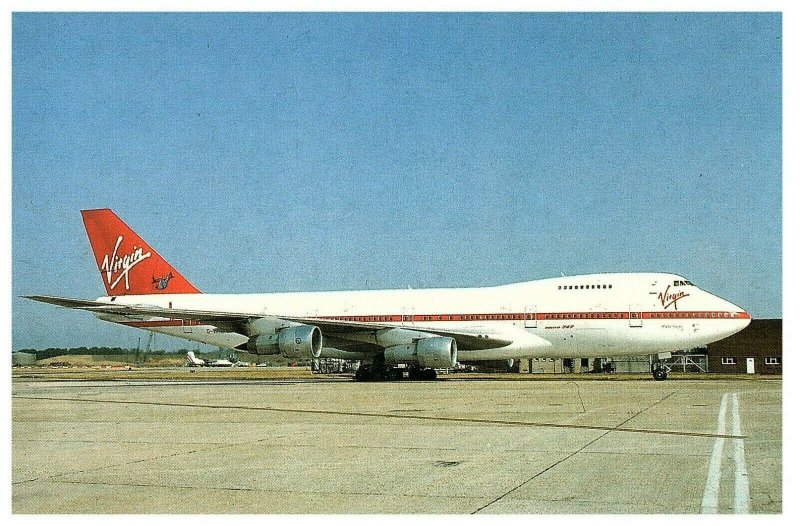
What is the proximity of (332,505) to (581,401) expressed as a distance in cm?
1238

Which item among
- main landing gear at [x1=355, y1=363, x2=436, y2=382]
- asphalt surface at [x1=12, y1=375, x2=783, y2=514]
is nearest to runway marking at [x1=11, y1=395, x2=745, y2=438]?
asphalt surface at [x1=12, y1=375, x2=783, y2=514]

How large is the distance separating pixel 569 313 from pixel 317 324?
30.8ft

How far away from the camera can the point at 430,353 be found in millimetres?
28516

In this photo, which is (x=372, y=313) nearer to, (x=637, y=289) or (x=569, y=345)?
(x=569, y=345)

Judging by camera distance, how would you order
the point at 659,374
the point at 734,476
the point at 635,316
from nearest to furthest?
the point at 734,476
the point at 635,316
the point at 659,374

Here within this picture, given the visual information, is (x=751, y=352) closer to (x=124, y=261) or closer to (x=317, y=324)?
(x=317, y=324)

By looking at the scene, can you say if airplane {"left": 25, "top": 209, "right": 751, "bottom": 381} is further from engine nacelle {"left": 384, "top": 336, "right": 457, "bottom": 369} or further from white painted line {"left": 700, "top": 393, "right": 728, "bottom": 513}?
white painted line {"left": 700, "top": 393, "right": 728, "bottom": 513}

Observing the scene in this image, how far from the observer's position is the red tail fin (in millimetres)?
36562

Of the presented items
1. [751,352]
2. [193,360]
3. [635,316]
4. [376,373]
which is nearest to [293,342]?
[376,373]

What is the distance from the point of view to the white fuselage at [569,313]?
96.0 feet

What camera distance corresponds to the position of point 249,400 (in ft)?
64.8

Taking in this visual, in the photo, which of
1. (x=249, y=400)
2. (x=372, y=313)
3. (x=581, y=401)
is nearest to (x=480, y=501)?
(x=581, y=401)

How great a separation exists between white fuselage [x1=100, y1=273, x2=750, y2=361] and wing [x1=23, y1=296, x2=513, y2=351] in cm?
38

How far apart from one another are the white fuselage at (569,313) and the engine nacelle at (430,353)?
2.40 metres
